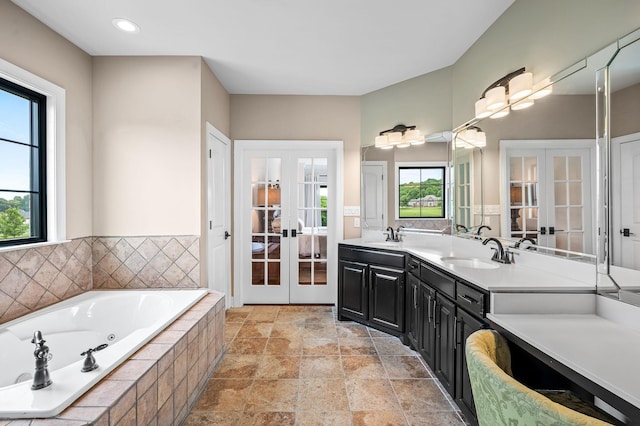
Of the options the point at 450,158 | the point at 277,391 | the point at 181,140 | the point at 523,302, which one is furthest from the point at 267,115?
the point at 523,302

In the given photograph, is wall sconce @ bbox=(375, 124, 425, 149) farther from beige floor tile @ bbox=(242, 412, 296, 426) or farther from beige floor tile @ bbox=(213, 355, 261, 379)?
beige floor tile @ bbox=(242, 412, 296, 426)

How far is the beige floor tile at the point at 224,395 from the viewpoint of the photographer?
6.27 ft

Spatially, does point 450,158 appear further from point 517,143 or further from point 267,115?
point 267,115

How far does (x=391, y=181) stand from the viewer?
3.29 metres

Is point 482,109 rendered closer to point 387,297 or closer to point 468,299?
point 468,299

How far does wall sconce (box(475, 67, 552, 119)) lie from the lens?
6.06 feet

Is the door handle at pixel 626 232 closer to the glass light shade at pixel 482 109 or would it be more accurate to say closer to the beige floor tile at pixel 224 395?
the glass light shade at pixel 482 109

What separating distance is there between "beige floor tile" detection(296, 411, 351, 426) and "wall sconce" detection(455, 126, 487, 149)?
6.88 feet

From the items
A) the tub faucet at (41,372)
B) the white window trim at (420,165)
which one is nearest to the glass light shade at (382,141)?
the white window trim at (420,165)

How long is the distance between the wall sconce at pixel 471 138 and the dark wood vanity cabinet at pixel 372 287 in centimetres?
108

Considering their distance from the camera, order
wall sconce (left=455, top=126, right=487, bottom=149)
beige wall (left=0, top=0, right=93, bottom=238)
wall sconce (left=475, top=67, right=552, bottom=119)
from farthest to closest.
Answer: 1. wall sconce (left=455, top=126, right=487, bottom=149)
2. beige wall (left=0, top=0, right=93, bottom=238)
3. wall sconce (left=475, top=67, right=552, bottom=119)

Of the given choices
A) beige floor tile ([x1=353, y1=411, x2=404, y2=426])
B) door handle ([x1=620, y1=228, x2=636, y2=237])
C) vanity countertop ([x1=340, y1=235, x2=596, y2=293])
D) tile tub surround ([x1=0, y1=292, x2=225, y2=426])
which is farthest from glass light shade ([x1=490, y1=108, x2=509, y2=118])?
tile tub surround ([x1=0, y1=292, x2=225, y2=426])

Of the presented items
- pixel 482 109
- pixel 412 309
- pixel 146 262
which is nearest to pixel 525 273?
pixel 412 309

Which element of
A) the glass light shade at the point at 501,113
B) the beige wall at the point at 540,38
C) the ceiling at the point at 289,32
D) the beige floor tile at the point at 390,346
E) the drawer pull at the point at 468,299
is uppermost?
the ceiling at the point at 289,32
